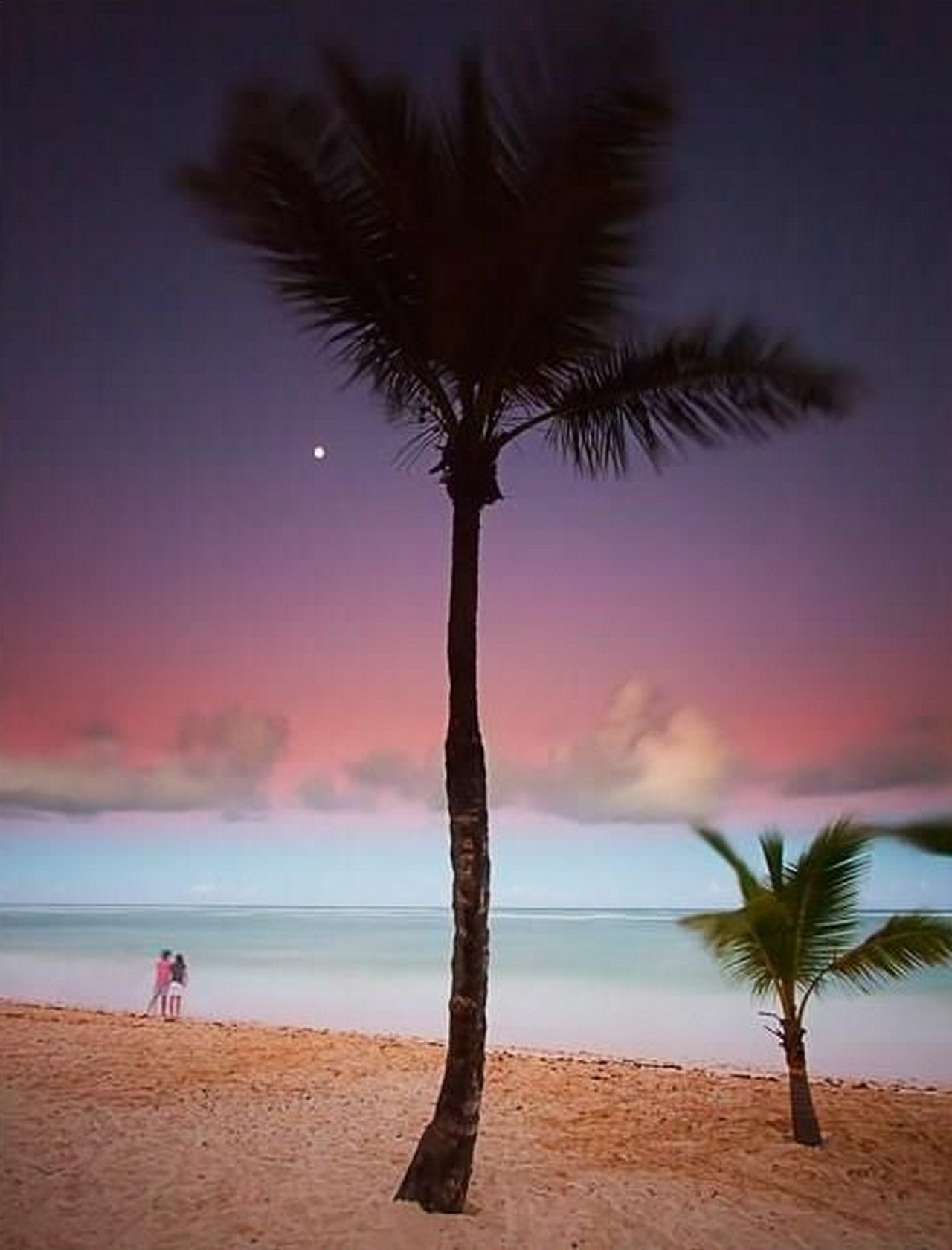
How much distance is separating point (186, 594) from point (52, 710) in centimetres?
129

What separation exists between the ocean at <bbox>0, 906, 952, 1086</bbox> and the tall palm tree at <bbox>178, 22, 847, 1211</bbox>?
2539mm

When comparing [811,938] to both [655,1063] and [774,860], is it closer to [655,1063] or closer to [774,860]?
[774,860]

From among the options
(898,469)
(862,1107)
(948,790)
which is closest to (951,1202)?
(862,1107)

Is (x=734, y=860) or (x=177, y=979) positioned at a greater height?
(x=734, y=860)

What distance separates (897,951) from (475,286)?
3.89 meters

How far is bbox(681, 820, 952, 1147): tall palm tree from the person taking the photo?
16.9ft

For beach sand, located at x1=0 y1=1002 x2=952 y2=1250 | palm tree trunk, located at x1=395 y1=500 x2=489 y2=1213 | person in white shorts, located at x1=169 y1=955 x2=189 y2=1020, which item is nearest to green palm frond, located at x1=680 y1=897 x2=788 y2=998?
beach sand, located at x1=0 y1=1002 x2=952 y2=1250

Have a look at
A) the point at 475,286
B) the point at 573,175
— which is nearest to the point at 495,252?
the point at 475,286

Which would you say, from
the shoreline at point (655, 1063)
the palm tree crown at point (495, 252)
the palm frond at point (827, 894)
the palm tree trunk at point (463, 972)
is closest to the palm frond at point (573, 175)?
the palm tree crown at point (495, 252)

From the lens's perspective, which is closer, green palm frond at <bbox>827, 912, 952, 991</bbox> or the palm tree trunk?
the palm tree trunk

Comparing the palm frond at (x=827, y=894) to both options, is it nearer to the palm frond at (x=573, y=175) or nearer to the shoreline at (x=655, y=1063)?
the shoreline at (x=655, y=1063)

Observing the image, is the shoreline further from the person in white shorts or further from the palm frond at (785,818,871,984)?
the palm frond at (785,818,871,984)

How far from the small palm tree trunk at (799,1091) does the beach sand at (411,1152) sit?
0.12 m

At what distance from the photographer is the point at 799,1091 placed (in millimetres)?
5156
